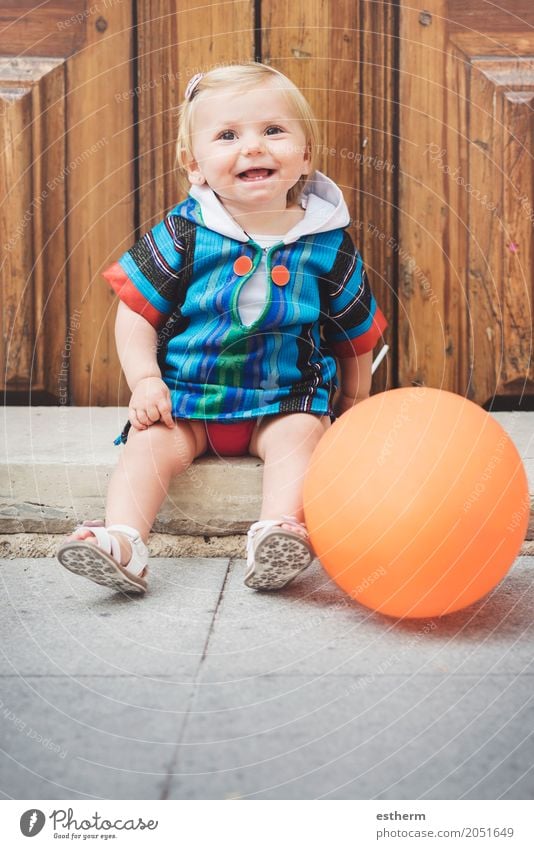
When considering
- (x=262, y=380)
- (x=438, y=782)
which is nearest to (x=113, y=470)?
(x=262, y=380)

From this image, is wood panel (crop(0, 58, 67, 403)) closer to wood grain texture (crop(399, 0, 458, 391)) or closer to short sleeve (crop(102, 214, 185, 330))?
short sleeve (crop(102, 214, 185, 330))

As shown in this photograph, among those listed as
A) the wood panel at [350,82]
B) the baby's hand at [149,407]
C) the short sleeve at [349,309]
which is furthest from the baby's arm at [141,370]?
the wood panel at [350,82]

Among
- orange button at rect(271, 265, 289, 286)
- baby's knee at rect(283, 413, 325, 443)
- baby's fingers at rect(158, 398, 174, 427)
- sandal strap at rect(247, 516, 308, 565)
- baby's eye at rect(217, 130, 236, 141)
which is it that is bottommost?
sandal strap at rect(247, 516, 308, 565)

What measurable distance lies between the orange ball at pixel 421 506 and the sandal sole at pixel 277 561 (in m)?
0.05

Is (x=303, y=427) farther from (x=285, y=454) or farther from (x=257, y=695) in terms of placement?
(x=257, y=695)

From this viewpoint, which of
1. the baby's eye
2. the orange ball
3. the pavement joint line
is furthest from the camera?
the baby's eye

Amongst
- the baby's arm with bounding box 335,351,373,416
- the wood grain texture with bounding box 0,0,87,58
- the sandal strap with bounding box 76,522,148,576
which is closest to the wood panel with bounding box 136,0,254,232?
the wood grain texture with bounding box 0,0,87,58

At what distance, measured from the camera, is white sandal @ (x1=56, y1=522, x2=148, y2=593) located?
50.8 inches

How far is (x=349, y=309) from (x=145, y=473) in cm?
48

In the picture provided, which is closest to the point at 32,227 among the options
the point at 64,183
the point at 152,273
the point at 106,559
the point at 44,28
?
the point at 64,183

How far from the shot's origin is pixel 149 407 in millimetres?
1506

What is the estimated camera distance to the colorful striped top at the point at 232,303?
1.56m

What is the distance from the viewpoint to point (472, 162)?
2049mm
